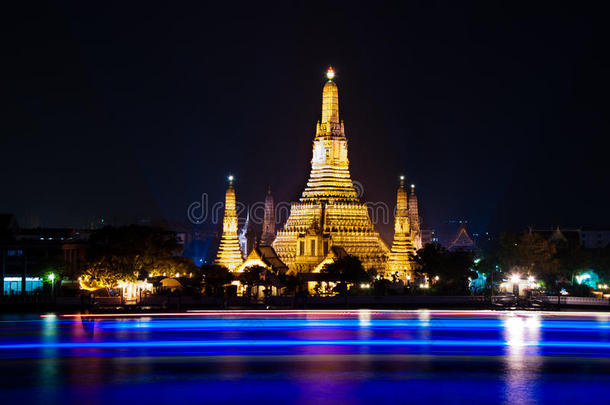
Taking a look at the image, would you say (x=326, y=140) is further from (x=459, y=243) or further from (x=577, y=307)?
(x=459, y=243)

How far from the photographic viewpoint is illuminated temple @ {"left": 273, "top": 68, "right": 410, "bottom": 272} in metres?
77.3

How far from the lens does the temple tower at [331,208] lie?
77.3 meters

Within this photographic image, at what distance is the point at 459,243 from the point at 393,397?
135 metres

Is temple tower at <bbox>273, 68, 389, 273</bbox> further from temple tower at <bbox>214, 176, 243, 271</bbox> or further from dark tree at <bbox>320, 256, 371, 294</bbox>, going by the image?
dark tree at <bbox>320, 256, 371, 294</bbox>

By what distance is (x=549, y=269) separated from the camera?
75375 mm

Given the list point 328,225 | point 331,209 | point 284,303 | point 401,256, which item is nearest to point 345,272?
point 284,303

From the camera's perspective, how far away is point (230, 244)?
256 feet

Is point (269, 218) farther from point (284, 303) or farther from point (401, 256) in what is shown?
point (284, 303)

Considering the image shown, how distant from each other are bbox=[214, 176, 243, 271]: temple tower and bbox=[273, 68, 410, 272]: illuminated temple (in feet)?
12.0

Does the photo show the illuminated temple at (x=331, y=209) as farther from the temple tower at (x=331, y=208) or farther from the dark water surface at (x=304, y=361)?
the dark water surface at (x=304, y=361)

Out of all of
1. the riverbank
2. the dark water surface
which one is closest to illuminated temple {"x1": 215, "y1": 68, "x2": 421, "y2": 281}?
the riverbank

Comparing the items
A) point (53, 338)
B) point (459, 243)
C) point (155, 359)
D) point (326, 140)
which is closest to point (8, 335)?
point (53, 338)

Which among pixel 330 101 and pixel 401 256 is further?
pixel 401 256

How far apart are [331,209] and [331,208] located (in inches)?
3.0
